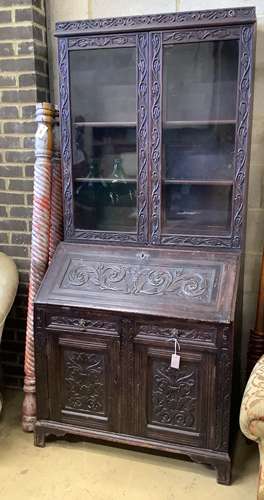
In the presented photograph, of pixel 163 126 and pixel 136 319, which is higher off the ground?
pixel 163 126

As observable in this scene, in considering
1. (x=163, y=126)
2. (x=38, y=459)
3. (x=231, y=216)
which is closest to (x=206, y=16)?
(x=163, y=126)

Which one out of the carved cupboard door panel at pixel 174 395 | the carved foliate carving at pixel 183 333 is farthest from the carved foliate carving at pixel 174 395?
the carved foliate carving at pixel 183 333

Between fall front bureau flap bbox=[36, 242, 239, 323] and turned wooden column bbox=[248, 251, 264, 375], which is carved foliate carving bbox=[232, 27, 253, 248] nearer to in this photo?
fall front bureau flap bbox=[36, 242, 239, 323]

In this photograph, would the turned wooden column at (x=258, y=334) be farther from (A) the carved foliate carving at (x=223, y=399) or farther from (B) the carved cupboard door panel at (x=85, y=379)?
(B) the carved cupboard door panel at (x=85, y=379)

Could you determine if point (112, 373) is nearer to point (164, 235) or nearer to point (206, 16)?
point (164, 235)

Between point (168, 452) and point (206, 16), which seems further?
point (168, 452)

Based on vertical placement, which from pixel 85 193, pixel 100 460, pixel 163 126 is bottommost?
pixel 100 460

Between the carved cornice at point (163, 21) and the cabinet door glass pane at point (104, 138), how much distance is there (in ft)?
0.30

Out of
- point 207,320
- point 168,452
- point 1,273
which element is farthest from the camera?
point 1,273

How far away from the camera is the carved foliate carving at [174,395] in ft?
6.35

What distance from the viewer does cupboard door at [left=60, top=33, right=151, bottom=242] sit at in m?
2.03

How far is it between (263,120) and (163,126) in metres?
0.54

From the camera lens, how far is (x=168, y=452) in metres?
2.14

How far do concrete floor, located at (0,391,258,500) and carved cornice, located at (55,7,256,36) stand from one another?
1.88 meters
